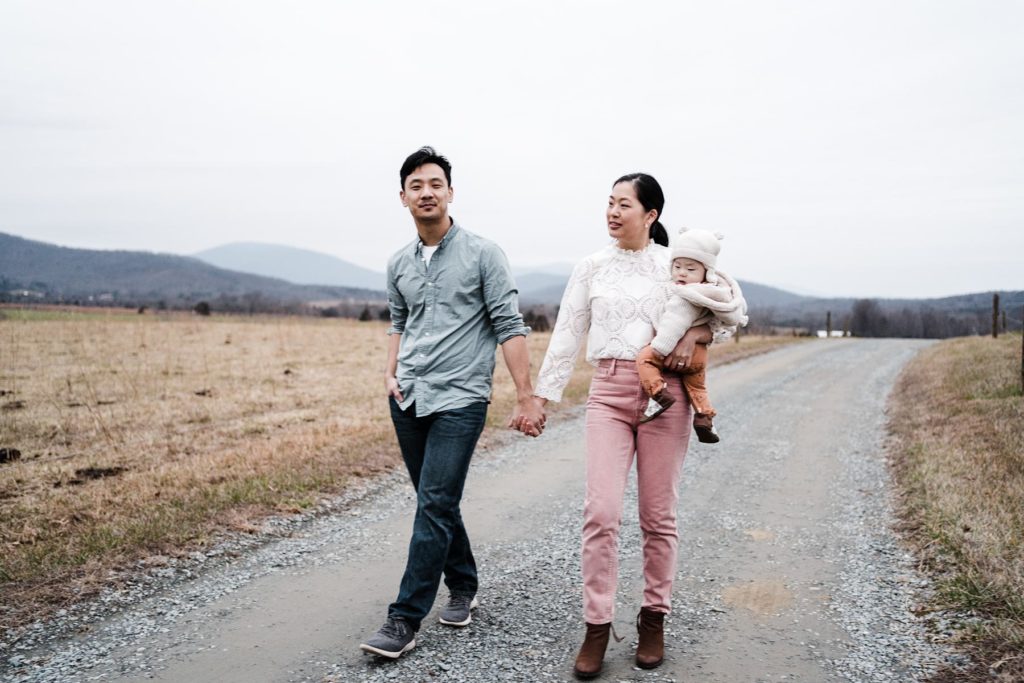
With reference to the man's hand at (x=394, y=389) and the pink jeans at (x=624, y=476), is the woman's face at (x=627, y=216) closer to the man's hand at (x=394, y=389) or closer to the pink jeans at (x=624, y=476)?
the pink jeans at (x=624, y=476)

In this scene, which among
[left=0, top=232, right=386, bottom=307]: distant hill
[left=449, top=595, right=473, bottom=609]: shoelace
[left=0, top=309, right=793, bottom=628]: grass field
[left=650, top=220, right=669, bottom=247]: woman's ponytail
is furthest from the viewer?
[left=0, top=232, right=386, bottom=307]: distant hill

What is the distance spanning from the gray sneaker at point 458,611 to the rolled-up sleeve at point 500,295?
4.66 ft

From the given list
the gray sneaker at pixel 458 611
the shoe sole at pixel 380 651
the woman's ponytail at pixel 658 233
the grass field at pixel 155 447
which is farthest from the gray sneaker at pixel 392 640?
the woman's ponytail at pixel 658 233

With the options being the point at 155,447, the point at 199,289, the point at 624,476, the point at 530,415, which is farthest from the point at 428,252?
the point at 199,289

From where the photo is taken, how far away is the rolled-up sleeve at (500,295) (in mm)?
3596

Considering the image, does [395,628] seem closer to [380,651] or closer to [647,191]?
[380,651]

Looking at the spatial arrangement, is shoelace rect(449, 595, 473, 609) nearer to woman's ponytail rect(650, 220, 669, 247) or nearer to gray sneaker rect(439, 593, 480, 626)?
gray sneaker rect(439, 593, 480, 626)

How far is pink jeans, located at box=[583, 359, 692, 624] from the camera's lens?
3.24 m

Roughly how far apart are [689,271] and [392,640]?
7.30ft

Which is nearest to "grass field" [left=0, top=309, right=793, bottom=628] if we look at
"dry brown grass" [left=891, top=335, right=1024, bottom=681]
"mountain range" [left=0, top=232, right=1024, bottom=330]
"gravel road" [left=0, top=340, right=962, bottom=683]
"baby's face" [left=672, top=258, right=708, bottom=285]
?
"gravel road" [left=0, top=340, right=962, bottom=683]

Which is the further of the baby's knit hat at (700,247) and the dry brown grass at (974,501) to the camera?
the dry brown grass at (974,501)

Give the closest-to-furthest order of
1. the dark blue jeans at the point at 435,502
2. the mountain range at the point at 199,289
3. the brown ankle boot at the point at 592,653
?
the brown ankle boot at the point at 592,653 < the dark blue jeans at the point at 435,502 < the mountain range at the point at 199,289

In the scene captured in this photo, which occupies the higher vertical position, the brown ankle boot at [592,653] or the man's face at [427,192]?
the man's face at [427,192]

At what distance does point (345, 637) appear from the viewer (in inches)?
142
